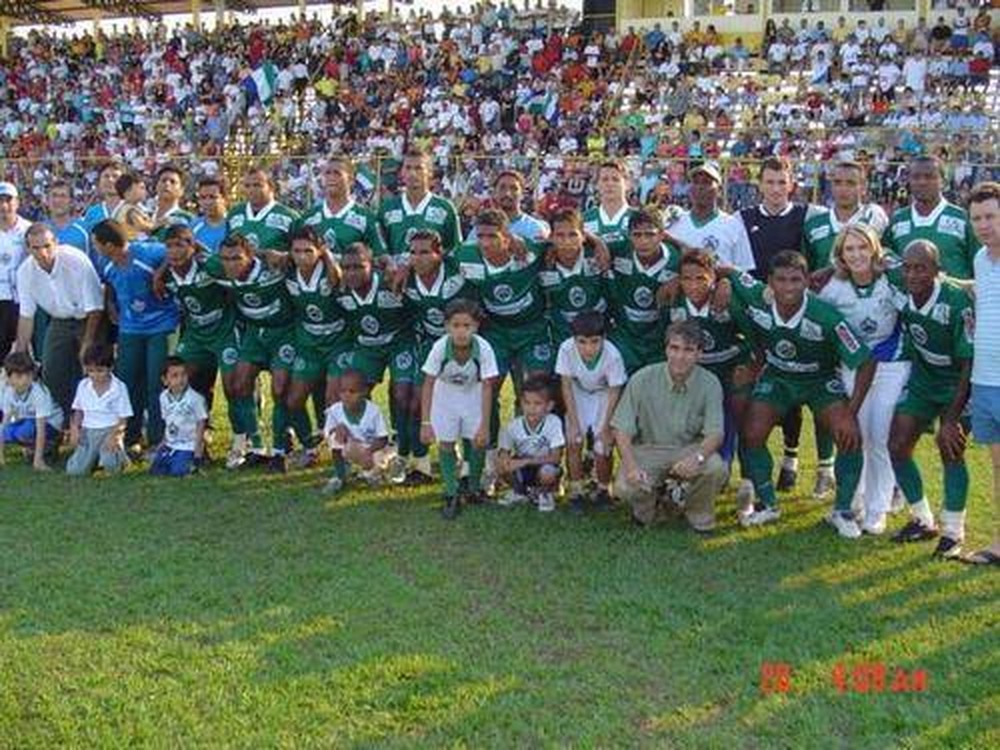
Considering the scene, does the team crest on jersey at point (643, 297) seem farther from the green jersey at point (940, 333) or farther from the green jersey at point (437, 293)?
the green jersey at point (940, 333)

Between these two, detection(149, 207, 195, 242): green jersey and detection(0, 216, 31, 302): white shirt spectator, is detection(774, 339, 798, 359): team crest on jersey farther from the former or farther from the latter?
detection(0, 216, 31, 302): white shirt spectator

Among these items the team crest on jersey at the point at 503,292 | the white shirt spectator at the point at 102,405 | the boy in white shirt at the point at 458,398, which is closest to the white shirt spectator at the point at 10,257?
the white shirt spectator at the point at 102,405

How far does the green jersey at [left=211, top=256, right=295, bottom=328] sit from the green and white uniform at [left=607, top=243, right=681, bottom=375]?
7.40 feet

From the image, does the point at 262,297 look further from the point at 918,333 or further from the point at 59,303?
the point at 918,333

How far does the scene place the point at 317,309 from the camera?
7695 millimetres

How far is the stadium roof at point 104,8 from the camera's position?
39.3 m

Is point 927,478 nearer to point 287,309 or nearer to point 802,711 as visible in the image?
point 802,711

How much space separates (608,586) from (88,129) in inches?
1094

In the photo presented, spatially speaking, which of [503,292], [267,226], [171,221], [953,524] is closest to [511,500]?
[503,292]

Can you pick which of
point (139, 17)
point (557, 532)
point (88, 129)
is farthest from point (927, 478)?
point (139, 17)

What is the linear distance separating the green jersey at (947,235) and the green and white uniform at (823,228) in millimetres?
200

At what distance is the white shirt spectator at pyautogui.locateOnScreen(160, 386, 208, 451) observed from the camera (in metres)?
7.89

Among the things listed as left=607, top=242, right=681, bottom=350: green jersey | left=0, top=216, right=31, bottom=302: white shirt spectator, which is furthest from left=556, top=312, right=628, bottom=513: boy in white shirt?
left=0, top=216, right=31, bottom=302: white shirt spectator

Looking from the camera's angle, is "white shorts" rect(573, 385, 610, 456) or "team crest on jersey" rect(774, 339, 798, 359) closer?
"team crest on jersey" rect(774, 339, 798, 359)
